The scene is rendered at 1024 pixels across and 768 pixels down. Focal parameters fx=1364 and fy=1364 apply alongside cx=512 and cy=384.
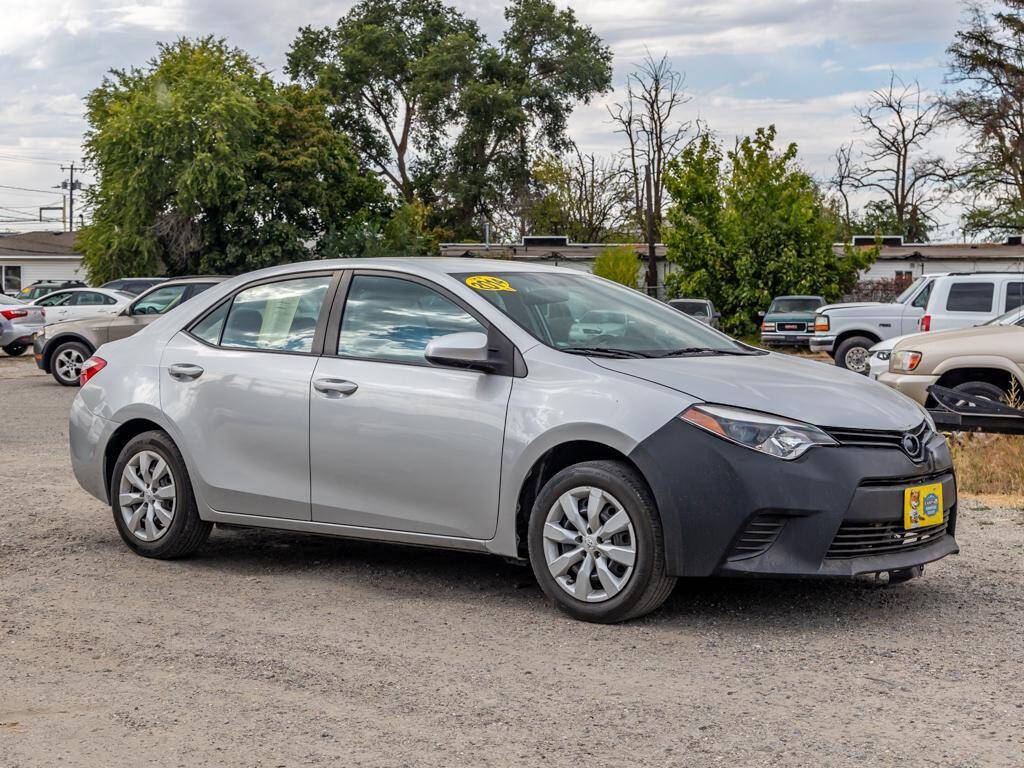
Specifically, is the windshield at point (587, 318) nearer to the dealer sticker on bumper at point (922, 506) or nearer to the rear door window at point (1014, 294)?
the dealer sticker on bumper at point (922, 506)

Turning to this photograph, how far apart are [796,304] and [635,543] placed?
1336 inches

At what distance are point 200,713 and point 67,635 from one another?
1325 millimetres

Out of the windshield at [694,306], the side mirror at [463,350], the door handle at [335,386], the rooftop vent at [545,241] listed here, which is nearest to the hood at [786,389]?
the side mirror at [463,350]

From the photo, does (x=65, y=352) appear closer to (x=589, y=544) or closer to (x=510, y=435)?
(x=510, y=435)

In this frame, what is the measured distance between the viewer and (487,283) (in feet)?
21.3

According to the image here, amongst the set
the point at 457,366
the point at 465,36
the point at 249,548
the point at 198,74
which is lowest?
the point at 249,548

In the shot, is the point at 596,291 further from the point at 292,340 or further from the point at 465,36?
the point at 465,36

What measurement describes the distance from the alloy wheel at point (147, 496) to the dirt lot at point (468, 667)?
0.20 meters

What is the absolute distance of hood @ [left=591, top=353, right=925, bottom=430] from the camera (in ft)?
18.2

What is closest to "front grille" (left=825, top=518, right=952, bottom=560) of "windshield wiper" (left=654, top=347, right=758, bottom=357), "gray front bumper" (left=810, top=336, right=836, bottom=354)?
"windshield wiper" (left=654, top=347, right=758, bottom=357)

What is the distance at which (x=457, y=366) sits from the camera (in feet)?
19.9

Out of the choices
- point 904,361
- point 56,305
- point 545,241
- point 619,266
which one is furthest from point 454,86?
point 904,361

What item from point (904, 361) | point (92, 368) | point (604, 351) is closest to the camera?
point (604, 351)

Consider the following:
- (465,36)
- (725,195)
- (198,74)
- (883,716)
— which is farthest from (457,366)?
(465,36)
